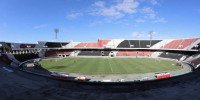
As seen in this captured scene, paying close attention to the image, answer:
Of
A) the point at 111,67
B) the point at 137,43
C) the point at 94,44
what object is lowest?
the point at 111,67

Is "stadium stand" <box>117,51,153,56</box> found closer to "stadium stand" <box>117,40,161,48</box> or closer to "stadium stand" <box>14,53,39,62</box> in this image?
"stadium stand" <box>117,40,161,48</box>

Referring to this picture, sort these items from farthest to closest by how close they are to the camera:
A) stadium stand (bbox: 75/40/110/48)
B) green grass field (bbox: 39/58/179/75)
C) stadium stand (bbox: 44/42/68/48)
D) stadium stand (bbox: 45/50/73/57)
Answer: stadium stand (bbox: 75/40/110/48), stadium stand (bbox: 44/42/68/48), stadium stand (bbox: 45/50/73/57), green grass field (bbox: 39/58/179/75)

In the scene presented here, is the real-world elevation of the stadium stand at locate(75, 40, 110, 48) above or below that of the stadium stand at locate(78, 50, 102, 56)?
above

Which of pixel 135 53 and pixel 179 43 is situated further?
pixel 135 53

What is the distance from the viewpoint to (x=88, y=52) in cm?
10256

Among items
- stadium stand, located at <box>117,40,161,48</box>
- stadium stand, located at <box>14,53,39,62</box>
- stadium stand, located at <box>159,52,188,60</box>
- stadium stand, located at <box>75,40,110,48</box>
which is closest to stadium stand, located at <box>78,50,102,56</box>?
stadium stand, located at <box>75,40,110,48</box>

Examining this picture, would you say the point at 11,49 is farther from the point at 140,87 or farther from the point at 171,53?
the point at 140,87

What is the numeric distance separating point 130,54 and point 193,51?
32.1 meters

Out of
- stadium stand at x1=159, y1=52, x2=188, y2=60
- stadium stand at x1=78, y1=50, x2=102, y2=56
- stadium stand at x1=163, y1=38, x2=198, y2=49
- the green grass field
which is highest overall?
stadium stand at x1=163, y1=38, x2=198, y2=49

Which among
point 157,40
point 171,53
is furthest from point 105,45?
point 171,53

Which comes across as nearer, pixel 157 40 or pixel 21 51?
pixel 21 51

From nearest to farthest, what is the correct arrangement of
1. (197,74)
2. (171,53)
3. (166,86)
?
1. (166,86)
2. (197,74)
3. (171,53)

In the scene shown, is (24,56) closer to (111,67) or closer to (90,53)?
(90,53)

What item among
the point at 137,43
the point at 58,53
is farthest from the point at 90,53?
the point at 137,43
